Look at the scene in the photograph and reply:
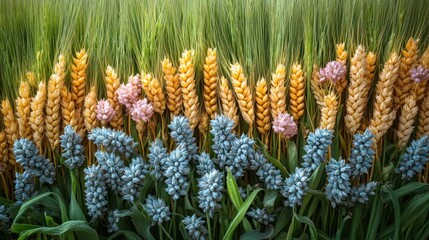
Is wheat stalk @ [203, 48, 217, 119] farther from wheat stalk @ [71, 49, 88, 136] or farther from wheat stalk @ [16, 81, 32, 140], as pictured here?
wheat stalk @ [16, 81, 32, 140]

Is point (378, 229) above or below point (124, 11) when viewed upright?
below

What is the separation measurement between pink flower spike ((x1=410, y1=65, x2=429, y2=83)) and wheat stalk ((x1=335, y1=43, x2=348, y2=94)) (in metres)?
0.16

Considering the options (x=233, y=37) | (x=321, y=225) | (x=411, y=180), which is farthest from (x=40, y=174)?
(x=411, y=180)

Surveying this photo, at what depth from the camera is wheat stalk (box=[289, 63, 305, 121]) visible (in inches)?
52.1

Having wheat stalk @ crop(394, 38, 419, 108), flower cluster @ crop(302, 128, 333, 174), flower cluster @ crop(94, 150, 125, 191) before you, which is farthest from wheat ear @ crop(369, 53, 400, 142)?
flower cluster @ crop(94, 150, 125, 191)

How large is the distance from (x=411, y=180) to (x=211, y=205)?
19.9 inches

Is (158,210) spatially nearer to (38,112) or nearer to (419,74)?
(38,112)

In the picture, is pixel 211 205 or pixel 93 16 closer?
pixel 211 205

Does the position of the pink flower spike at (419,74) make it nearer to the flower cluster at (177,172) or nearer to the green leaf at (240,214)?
the green leaf at (240,214)

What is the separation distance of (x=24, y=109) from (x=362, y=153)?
84 cm

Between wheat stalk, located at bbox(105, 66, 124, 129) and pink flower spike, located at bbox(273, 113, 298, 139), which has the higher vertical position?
wheat stalk, located at bbox(105, 66, 124, 129)

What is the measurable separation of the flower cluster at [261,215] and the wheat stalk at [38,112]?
1.84 ft

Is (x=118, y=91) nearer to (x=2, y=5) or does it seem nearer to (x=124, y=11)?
(x=124, y=11)

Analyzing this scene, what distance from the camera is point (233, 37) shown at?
1.34 metres
